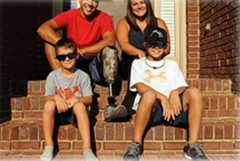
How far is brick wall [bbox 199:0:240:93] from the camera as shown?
112 inches

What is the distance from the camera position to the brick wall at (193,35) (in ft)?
13.6

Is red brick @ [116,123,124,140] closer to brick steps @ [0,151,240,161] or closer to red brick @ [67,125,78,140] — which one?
brick steps @ [0,151,240,161]

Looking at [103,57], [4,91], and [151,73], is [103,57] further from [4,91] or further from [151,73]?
[4,91]

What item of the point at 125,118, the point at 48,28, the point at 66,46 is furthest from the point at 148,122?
the point at 48,28

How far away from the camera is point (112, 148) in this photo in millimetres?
2197

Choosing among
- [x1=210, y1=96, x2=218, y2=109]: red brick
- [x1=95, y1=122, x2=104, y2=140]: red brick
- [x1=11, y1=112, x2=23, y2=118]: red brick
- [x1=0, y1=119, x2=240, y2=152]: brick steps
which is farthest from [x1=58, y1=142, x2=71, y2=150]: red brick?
[x1=210, y1=96, x2=218, y2=109]: red brick

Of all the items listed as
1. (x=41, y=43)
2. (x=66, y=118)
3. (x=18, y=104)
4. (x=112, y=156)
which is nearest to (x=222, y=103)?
(x=112, y=156)

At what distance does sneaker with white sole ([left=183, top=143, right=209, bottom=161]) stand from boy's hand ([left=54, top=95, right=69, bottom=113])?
1.24 metres

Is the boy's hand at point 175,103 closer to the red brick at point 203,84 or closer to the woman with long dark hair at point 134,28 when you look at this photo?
the woman with long dark hair at point 134,28

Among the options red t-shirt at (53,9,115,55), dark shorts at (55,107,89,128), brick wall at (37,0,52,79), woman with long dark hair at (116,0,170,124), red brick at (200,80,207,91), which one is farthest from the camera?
brick wall at (37,0,52,79)

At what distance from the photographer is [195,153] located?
183 cm

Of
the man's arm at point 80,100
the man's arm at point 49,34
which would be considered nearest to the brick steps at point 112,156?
the man's arm at point 80,100

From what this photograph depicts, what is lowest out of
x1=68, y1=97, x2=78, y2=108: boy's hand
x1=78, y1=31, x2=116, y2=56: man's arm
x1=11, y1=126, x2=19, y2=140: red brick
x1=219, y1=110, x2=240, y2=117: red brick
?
x1=11, y1=126, x2=19, y2=140: red brick

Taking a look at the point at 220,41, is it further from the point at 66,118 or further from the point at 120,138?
the point at 66,118
